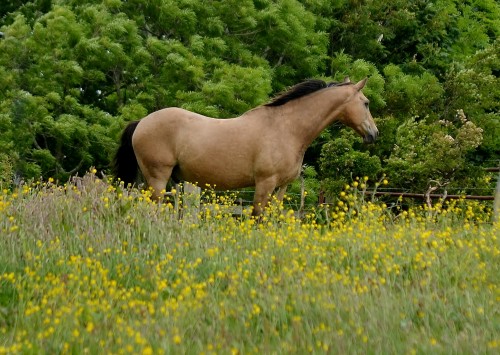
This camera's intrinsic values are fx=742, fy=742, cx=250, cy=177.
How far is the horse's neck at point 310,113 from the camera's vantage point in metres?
10.9

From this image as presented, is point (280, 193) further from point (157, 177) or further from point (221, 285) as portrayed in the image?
point (221, 285)

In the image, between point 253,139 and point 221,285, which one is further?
point 253,139

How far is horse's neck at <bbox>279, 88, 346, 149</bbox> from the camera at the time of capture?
35.6 ft

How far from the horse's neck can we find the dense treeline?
5242 millimetres

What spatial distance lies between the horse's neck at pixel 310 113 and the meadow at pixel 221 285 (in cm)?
207

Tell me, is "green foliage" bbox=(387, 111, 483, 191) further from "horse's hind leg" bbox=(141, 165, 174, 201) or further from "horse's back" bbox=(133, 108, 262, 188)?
"horse's hind leg" bbox=(141, 165, 174, 201)

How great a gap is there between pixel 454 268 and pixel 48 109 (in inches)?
555

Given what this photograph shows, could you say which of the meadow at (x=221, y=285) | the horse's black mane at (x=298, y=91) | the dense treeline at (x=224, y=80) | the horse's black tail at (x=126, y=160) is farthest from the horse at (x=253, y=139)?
the dense treeline at (x=224, y=80)

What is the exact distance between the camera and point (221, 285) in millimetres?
6539

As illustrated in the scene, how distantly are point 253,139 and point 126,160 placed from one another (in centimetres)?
218

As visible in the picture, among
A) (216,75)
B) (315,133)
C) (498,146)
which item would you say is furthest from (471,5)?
(315,133)

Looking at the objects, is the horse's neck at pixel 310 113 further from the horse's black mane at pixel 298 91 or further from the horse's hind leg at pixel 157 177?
the horse's hind leg at pixel 157 177

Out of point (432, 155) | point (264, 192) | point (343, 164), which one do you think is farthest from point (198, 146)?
point (432, 155)

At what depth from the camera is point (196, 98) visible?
675 inches
